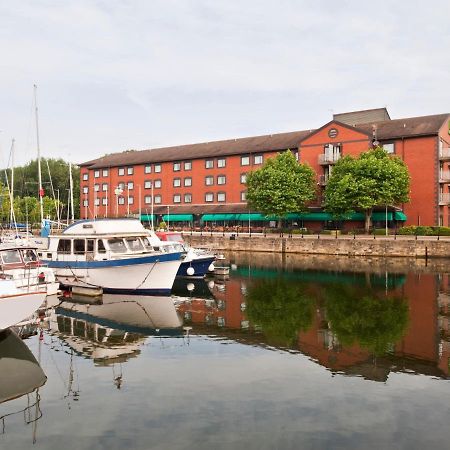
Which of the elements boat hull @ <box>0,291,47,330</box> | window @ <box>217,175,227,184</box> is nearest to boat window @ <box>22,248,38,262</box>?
boat hull @ <box>0,291,47,330</box>

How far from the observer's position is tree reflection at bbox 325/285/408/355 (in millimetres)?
19938

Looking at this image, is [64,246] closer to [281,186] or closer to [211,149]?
[281,186]

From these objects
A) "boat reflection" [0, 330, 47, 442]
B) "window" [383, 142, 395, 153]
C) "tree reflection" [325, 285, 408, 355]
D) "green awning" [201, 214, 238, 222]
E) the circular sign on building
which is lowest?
"tree reflection" [325, 285, 408, 355]

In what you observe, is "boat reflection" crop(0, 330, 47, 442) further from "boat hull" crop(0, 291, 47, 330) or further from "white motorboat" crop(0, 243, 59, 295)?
"white motorboat" crop(0, 243, 59, 295)

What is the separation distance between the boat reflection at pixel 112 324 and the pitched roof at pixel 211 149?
5334 cm

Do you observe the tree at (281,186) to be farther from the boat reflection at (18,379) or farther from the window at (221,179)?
the boat reflection at (18,379)

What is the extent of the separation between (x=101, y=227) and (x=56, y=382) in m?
16.3

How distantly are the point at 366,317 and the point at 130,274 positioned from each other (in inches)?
543

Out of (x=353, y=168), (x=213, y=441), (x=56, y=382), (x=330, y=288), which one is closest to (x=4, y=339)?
(x=56, y=382)

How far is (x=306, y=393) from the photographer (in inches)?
553

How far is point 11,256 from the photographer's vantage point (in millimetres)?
23750

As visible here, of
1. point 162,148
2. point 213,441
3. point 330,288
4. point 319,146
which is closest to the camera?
point 213,441

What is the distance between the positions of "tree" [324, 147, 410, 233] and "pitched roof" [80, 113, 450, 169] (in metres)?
6.26

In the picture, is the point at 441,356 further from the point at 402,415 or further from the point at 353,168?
the point at 353,168
